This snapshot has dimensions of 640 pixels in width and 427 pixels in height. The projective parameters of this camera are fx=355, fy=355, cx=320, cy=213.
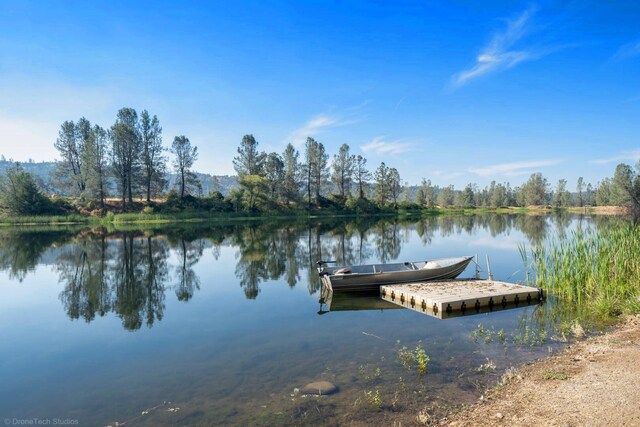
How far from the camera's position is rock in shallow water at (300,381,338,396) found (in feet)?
25.9

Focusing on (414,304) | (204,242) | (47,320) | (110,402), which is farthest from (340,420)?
(204,242)

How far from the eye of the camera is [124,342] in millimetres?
11305

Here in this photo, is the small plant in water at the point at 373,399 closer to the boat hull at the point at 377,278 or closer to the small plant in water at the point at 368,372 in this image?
the small plant in water at the point at 368,372

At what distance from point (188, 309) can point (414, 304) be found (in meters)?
9.65

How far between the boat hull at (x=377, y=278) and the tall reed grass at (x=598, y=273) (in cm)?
454

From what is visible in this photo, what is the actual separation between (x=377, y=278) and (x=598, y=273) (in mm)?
8956

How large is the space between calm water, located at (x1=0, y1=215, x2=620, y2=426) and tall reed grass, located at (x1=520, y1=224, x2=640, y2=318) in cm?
128

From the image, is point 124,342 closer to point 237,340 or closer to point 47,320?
point 237,340

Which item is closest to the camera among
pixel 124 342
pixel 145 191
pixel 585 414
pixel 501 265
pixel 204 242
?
pixel 585 414

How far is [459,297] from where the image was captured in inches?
570

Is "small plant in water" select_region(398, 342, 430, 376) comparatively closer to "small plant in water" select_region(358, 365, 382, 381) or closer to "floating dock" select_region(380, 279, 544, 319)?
"small plant in water" select_region(358, 365, 382, 381)

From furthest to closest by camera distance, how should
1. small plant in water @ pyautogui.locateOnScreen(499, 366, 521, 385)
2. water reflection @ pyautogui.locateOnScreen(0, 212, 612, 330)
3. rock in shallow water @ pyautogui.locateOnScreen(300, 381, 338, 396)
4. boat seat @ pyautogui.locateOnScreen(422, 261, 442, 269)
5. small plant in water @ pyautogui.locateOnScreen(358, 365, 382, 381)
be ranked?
boat seat @ pyautogui.locateOnScreen(422, 261, 442, 269)
water reflection @ pyautogui.locateOnScreen(0, 212, 612, 330)
small plant in water @ pyautogui.locateOnScreen(358, 365, 382, 381)
rock in shallow water @ pyautogui.locateOnScreen(300, 381, 338, 396)
small plant in water @ pyautogui.locateOnScreen(499, 366, 521, 385)

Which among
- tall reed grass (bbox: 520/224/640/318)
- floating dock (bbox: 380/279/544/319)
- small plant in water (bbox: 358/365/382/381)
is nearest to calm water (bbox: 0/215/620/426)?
small plant in water (bbox: 358/365/382/381)

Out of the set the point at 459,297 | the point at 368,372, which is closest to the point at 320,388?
the point at 368,372
